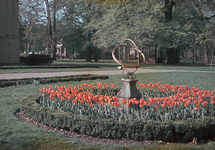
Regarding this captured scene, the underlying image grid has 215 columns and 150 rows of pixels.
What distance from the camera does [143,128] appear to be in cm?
359

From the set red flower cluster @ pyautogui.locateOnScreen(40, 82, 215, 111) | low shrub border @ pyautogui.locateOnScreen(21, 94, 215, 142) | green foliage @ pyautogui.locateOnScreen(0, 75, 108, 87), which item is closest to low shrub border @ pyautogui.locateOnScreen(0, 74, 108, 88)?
green foliage @ pyautogui.locateOnScreen(0, 75, 108, 87)

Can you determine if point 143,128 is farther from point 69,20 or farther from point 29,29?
point 69,20

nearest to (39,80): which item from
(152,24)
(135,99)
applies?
(135,99)

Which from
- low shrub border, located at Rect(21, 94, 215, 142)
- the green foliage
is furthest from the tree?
low shrub border, located at Rect(21, 94, 215, 142)

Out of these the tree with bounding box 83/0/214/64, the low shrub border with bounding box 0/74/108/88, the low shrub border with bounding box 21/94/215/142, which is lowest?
the low shrub border with bounding box 21/94/215/142

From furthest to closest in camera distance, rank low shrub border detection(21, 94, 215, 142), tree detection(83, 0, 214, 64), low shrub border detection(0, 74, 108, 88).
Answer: tree detection(83, 0, 214, 64) < low shrub border detection(0, 74, 108, 88) < low shrub border detection(21, 94, 215, 142)

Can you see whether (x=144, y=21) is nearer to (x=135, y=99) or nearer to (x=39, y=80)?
(x=39, y=80)

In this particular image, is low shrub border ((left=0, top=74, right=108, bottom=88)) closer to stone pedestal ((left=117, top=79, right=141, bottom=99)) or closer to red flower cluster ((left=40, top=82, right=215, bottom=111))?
red flower cluster ((left=40, top=82, right=215, bottom=111))

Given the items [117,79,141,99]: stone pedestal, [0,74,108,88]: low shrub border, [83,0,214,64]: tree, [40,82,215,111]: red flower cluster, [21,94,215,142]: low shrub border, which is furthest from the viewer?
[83,0,214,64]: tree

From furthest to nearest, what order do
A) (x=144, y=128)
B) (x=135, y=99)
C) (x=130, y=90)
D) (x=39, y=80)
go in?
(x=39, y=80) → (x=130, y=90) → (x=135, y=99) → (x=144, y=128)

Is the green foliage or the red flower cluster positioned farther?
the green foliage

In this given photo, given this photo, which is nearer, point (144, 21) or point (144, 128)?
point (144, 128)

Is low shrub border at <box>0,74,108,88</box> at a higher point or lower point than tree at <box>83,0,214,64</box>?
lower

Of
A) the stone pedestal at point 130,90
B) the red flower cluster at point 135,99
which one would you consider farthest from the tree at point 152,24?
the stone pedestal at point 130,90
